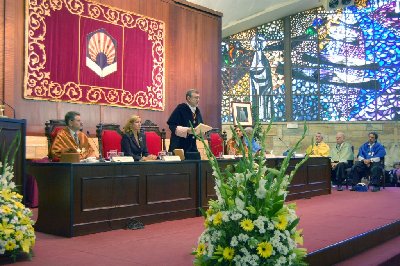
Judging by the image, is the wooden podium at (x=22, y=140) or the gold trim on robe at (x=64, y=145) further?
the gold trim on robe at (x=64, y=145)

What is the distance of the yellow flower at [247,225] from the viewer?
6.22 feet

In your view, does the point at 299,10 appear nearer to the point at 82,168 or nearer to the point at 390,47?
the point at 390,47

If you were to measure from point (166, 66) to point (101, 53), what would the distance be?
1.23 m

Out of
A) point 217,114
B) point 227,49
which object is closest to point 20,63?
point 217,114

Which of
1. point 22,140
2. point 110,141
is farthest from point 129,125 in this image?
point 22,140

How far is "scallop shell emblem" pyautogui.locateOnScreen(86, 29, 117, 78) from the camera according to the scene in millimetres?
6031

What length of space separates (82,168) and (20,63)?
2345 mm

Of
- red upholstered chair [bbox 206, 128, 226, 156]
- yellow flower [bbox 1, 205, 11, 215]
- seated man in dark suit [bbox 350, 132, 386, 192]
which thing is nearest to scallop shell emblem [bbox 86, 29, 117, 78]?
red upholstered chair [bbox 206, 128, 226, 156]

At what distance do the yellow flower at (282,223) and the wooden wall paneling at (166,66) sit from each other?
4.19 metres

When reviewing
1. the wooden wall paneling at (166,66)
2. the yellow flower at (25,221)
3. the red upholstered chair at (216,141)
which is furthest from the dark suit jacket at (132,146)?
the yellow flower at (25,221)

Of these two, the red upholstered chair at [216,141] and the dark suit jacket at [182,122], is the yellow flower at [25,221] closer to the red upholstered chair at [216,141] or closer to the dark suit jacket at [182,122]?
the dark suit jacket at [182,122]

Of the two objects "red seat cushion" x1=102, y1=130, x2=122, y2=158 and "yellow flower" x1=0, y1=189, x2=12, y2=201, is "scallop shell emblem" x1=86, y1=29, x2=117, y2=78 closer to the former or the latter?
"red seat cushion" x1=102, y1=130, x2=122, y2=158

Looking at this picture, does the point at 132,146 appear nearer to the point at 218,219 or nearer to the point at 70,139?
the point at 70,139

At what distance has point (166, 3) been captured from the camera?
7.12 m
